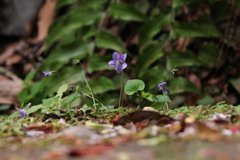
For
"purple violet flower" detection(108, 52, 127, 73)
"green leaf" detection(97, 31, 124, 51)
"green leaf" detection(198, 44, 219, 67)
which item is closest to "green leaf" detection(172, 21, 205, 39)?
"green leaf" detection(198, 44, 219, 67)

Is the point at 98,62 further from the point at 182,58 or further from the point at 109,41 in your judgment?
the point at 182,58

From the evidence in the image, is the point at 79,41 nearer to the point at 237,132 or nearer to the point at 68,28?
the point at 68,28

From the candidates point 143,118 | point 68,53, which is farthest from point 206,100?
point 143,118

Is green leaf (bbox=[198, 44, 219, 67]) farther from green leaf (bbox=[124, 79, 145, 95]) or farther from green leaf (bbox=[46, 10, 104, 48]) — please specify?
green leaf (bbox=[124, 79, 145, 95])

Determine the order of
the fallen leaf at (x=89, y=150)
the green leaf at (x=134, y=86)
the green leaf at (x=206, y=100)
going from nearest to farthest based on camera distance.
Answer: the fallen leaf at (x=89, y=150) → the green leaf at (x=134, y=86) → the green leaf at (x=206, y=100)

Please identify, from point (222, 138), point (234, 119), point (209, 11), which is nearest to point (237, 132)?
point (222, 138)

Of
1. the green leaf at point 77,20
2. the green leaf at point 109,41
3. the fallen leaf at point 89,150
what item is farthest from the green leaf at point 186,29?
the fallen leaf at point 89,150

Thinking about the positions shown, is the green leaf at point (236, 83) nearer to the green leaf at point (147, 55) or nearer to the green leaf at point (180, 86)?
the green leaf at point (180, 86)
